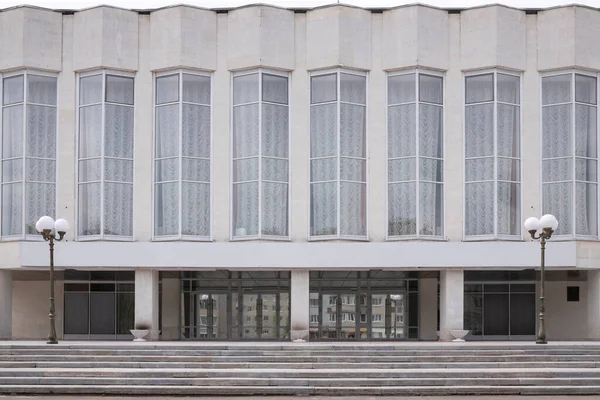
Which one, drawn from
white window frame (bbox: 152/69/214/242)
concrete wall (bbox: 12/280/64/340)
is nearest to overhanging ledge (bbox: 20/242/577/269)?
white window frame (bbox: 152/69/214/242)

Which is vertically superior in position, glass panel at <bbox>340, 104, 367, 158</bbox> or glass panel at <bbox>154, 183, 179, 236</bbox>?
glass panel at <bbox>340, 104, 367, 158</bbox>

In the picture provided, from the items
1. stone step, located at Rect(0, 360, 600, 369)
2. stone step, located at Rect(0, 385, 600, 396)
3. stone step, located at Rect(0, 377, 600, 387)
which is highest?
stone step, located at Rect(0, 360, 600, 369)

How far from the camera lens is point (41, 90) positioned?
115 ft

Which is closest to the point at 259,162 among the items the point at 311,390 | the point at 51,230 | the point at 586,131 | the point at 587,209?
the point at 51,230

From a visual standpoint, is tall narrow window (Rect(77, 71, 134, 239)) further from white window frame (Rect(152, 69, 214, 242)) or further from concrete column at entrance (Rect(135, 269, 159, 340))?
concrete column at entrance (Rect(135, 269, 159, 340))

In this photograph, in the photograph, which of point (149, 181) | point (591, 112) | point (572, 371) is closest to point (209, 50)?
point (149, 181)

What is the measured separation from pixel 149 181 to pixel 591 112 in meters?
15.6

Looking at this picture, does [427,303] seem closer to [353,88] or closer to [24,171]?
[353,88]

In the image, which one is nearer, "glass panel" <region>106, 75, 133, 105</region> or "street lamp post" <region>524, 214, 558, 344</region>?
"street lamp post" <region>524, 214, 558, 344</region>

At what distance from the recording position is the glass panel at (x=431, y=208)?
34656mm

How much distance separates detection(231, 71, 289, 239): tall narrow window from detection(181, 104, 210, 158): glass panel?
0.96 metres

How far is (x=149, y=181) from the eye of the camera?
115ft

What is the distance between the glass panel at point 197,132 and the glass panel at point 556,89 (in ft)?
38.8

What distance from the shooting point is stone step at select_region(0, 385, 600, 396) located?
80.6 feet
